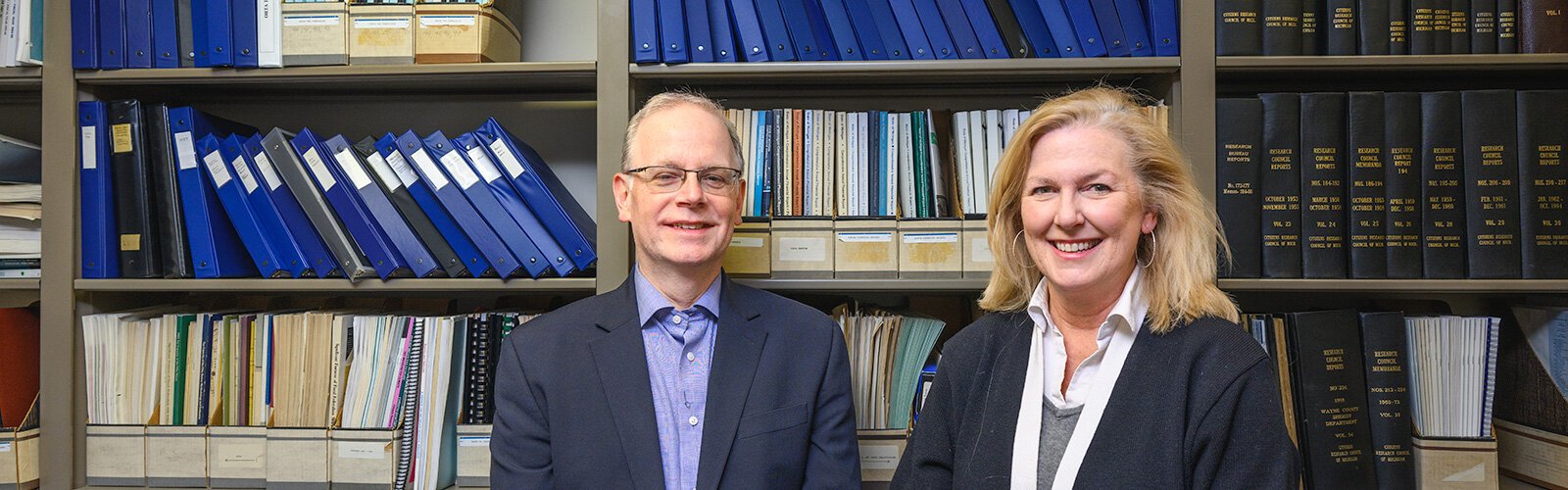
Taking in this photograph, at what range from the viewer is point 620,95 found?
1.66 m

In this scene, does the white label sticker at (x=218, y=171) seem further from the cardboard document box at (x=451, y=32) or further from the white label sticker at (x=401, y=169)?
the cardboard document box at (x=451, y=32)

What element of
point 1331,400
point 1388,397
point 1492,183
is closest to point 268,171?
point 1331,400

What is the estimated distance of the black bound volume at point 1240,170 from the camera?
1.61 metres

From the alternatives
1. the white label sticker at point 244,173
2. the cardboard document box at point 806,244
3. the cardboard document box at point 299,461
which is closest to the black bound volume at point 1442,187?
the cardboard document box at point 806,244

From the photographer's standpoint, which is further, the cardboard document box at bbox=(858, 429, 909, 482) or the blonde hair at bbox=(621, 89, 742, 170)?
the cardboard document box at bbox=(858, 429, 909, 482)

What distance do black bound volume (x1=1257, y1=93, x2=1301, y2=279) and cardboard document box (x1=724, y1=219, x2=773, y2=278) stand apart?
37.0 inches

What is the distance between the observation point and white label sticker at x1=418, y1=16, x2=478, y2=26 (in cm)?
169

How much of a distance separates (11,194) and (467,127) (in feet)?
2.96

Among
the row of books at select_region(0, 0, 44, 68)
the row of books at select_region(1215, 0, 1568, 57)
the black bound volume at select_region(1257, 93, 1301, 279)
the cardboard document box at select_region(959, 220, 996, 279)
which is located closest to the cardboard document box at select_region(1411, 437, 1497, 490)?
the black bound volume at select_region(1257, 93, 1301, 279)

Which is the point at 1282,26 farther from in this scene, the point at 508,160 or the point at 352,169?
the point at 352,169

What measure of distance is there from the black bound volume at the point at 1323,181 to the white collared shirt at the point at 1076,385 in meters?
0.64

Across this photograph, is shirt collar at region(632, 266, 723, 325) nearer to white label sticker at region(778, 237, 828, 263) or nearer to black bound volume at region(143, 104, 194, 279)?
white label sticker at region(778, 237, 828, 263)

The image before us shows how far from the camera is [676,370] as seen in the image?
144 centimetres

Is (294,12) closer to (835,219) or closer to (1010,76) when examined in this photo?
(835,219)
